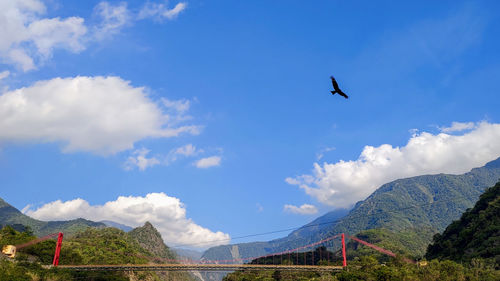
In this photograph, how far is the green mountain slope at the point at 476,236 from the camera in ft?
298

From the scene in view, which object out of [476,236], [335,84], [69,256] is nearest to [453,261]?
[476,236]

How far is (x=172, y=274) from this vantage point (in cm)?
17775

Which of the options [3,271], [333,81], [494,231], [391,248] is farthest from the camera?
[391,248]

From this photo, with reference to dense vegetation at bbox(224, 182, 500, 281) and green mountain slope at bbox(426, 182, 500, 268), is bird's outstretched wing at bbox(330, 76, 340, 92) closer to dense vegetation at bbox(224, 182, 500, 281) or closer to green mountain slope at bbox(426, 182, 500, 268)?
dense vegetation at bbox(224, 182, 500, 281)

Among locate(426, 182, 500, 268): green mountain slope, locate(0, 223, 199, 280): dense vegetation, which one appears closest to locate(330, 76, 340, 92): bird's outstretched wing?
locate(0, 223, 199, 280): dense vegetation

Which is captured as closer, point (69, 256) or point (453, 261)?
point (453, 261)

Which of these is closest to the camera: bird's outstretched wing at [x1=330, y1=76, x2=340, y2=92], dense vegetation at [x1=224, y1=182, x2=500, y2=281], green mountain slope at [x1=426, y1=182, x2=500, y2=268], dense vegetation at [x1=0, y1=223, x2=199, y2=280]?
bird's outstretched wing at [x1=330, y1=76, x2=340, y2=92]

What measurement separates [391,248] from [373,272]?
373 feet

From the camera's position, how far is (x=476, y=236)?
10012 centimetres

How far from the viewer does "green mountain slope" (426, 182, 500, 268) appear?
298 feet

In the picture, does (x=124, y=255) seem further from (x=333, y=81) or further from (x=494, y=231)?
(x=333, y=81)

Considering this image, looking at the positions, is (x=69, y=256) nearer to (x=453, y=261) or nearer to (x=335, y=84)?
(x=453, y=261)

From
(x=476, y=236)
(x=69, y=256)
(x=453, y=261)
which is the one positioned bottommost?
(x=453, y=261)

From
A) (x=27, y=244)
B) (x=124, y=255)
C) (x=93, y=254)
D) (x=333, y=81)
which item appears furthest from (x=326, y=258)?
(x=333, y=81)
